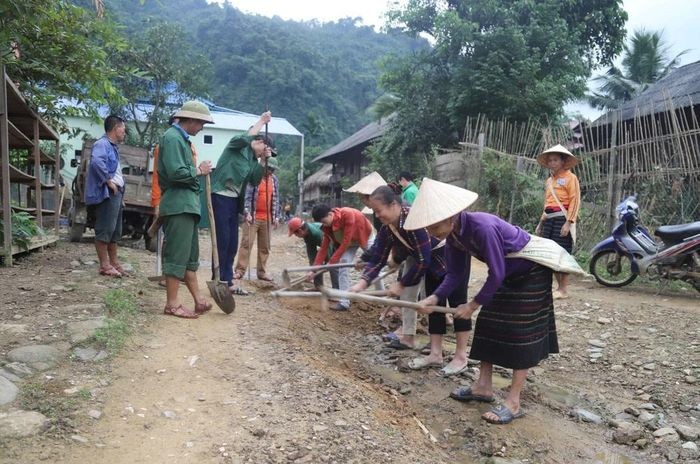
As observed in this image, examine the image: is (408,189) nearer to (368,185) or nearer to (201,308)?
(368,185)

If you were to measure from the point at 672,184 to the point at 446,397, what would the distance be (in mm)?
5624

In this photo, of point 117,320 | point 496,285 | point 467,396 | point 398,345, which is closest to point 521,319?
point 496,285

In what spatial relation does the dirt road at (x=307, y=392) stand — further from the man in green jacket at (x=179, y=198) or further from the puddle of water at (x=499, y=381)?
the man in green jacket at (x=179, y=198)

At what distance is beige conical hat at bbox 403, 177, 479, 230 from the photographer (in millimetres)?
3166

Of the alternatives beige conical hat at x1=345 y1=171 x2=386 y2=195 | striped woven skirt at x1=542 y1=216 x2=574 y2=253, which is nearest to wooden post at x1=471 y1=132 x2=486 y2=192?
striped woven skirt at x1=542 y1=216 x2=574 y2=253

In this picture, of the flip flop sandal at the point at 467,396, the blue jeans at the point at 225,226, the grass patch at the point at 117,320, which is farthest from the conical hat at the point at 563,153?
the grass patch at the point at 117,320

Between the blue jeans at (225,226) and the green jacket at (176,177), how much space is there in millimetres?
848

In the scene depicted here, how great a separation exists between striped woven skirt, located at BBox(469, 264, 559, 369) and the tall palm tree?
2618 centimetres

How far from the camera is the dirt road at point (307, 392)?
2.63m

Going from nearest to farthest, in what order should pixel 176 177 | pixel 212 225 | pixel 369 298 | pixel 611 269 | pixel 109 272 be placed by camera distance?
1. pixel 369 298
2. pixel 176 177
3. pixel 212 225
4. pixel 109 272
5. pixel 611 269

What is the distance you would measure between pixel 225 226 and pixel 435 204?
8.42 ft

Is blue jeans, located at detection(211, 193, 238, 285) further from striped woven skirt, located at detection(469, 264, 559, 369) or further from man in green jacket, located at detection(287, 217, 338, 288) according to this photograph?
striped woven skirt, located at detection(469, 264, 559, 369)

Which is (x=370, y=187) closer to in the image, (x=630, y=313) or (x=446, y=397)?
(x=446, y=397)

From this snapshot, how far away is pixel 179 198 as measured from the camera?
4.23 m
